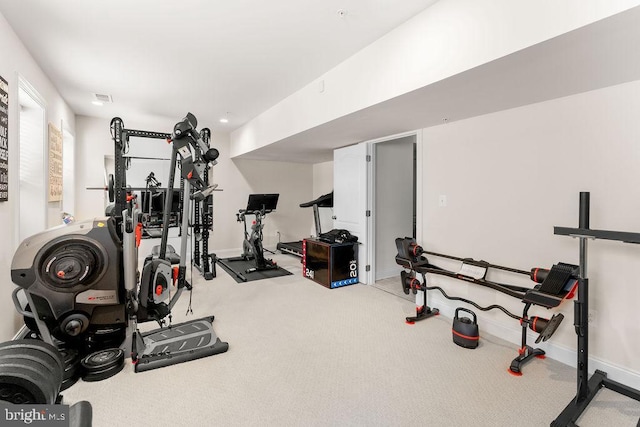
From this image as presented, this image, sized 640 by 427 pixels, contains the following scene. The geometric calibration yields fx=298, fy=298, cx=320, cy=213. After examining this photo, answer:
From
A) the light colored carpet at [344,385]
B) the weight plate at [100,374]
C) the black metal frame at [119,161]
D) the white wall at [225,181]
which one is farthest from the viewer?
the white wall at [225,181]

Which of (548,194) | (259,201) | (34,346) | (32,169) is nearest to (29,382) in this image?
(34,346)

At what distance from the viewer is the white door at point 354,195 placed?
4.38 meters

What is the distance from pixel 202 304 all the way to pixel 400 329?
2292 millimetres

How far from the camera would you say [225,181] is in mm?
6582

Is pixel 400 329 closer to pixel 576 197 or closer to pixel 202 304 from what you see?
pixel 576 197

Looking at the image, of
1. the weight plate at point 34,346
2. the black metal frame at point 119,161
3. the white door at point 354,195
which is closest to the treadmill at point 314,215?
the white door at point 354,195

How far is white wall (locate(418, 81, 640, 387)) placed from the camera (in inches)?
82.2

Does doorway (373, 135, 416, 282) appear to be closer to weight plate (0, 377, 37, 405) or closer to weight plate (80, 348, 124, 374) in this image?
weight plate (80, 348, 124, 374)

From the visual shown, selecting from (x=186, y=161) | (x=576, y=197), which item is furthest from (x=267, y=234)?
(x=576, y=197)

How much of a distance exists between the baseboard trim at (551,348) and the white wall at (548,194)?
0.6 inches

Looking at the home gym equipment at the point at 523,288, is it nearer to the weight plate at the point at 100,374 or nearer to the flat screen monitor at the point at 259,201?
the weight plate at the point at 100,374

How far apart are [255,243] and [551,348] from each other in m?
4.12

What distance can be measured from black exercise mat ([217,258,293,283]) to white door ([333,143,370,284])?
130 centimetres

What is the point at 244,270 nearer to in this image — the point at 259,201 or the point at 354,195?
the point at 259,201
